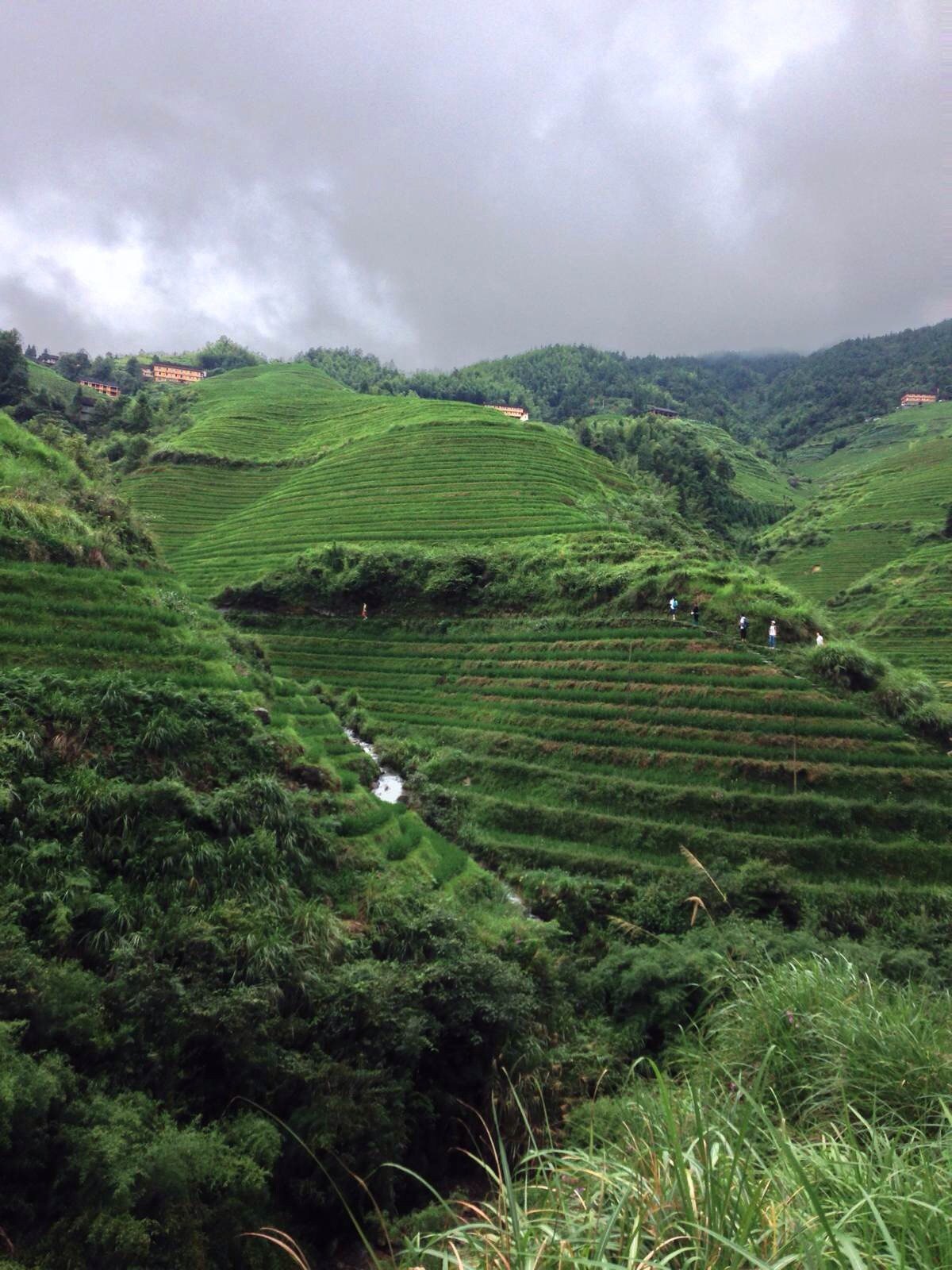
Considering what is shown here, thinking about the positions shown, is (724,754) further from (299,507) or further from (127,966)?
(299,507)

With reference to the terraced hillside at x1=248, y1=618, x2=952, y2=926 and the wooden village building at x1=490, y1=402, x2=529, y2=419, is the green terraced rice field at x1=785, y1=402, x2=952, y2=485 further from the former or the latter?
the terraced hillside at x1=248, y1=618, x2=952, y2=926

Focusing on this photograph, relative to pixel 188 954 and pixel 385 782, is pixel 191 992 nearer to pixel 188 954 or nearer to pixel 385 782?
pixel 188 954

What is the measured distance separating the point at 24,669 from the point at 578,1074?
11.4 metres

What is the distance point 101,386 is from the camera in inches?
4663

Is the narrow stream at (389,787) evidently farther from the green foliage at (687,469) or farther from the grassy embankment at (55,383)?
the grassy embankment at (55,383)

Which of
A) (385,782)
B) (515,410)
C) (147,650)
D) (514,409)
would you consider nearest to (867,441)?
(515,410)

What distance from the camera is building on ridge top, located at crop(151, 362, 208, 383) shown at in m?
142

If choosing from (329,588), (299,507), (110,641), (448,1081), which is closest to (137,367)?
(299,507)

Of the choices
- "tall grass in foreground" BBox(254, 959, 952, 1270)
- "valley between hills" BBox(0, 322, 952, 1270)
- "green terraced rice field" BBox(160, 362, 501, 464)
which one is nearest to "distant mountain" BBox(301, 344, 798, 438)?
"green terraced rice field" BBox(160, 362, 501, 464)

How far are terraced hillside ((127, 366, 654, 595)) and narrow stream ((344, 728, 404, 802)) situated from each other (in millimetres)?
15769

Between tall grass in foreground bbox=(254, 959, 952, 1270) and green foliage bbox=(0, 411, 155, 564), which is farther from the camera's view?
green foliage bbox=(0, 411, 155, 564)

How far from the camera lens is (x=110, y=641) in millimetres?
15047

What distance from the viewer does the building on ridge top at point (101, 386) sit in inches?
4564

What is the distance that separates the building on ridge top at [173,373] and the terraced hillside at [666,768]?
136923 mm
